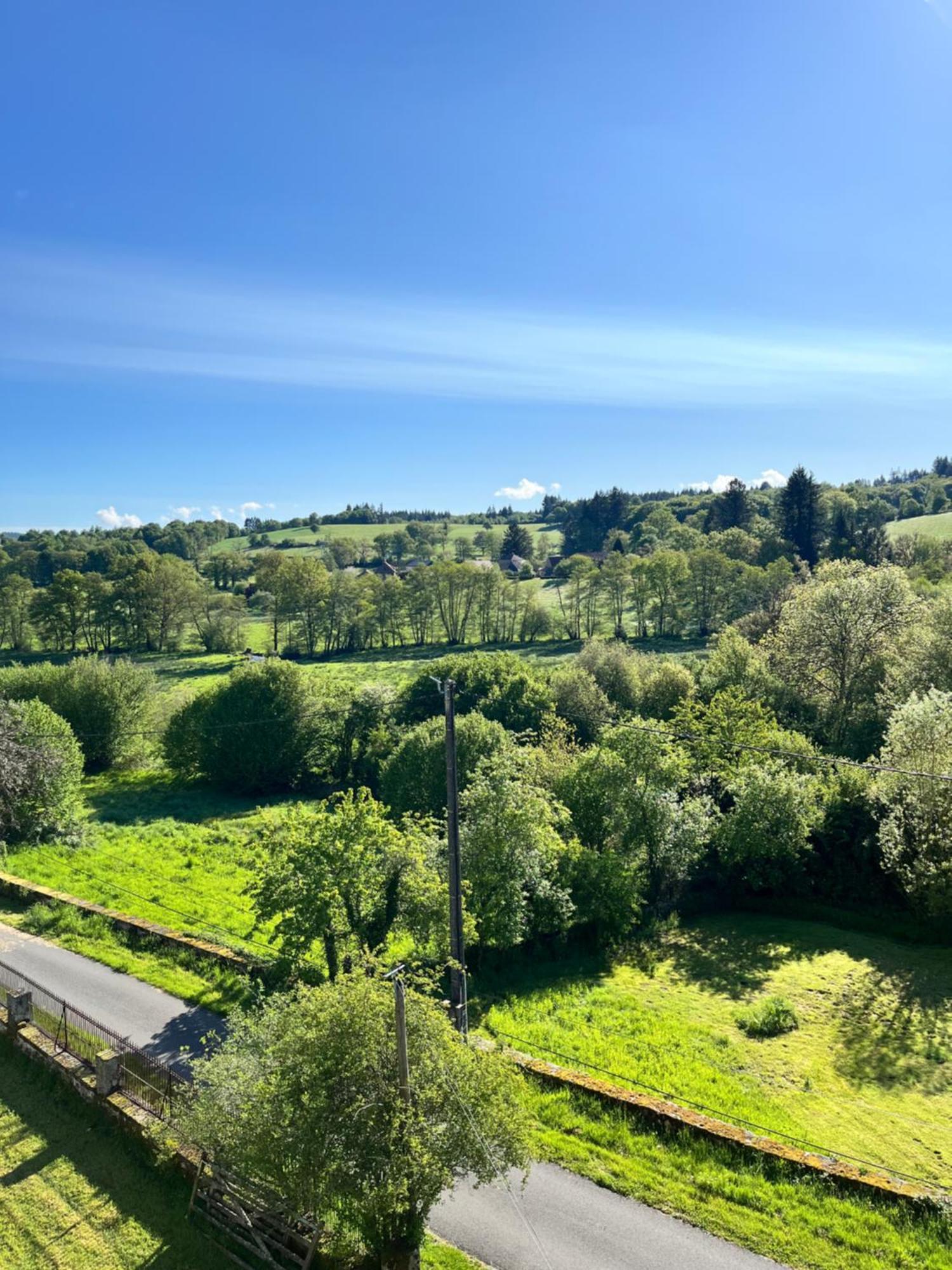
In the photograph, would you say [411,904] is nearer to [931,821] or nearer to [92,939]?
[92,939]

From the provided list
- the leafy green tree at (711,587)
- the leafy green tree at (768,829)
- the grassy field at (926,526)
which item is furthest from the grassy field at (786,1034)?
the grassy field at (926,526)

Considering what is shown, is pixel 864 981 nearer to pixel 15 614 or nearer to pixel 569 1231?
pixel 569 1231

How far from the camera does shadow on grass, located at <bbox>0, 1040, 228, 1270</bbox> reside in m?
11.4

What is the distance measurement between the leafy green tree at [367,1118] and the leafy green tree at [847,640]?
3578 cm

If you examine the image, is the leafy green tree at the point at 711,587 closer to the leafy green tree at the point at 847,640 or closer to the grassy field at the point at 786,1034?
the leafy green tree at the point at 847,640

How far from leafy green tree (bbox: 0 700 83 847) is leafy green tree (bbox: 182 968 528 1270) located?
25050 mm

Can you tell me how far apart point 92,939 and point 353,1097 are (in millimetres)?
17459

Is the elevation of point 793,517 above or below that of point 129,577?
above

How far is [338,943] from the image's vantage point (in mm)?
19750

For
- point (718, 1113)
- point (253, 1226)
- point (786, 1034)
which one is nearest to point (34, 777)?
point (253, 1226)

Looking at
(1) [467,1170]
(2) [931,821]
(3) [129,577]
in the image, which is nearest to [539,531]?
(3) [129,577]

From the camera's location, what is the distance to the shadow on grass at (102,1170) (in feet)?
37.3

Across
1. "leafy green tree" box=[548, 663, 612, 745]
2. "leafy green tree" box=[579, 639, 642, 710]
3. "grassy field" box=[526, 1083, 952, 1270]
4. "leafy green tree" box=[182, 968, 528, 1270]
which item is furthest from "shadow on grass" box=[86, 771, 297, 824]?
"leafy green tree" box=[182, 968, 528, 1270]

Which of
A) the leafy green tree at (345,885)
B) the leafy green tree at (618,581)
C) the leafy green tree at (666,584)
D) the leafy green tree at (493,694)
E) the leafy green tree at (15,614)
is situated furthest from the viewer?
the leafy green tree at (618,581)
